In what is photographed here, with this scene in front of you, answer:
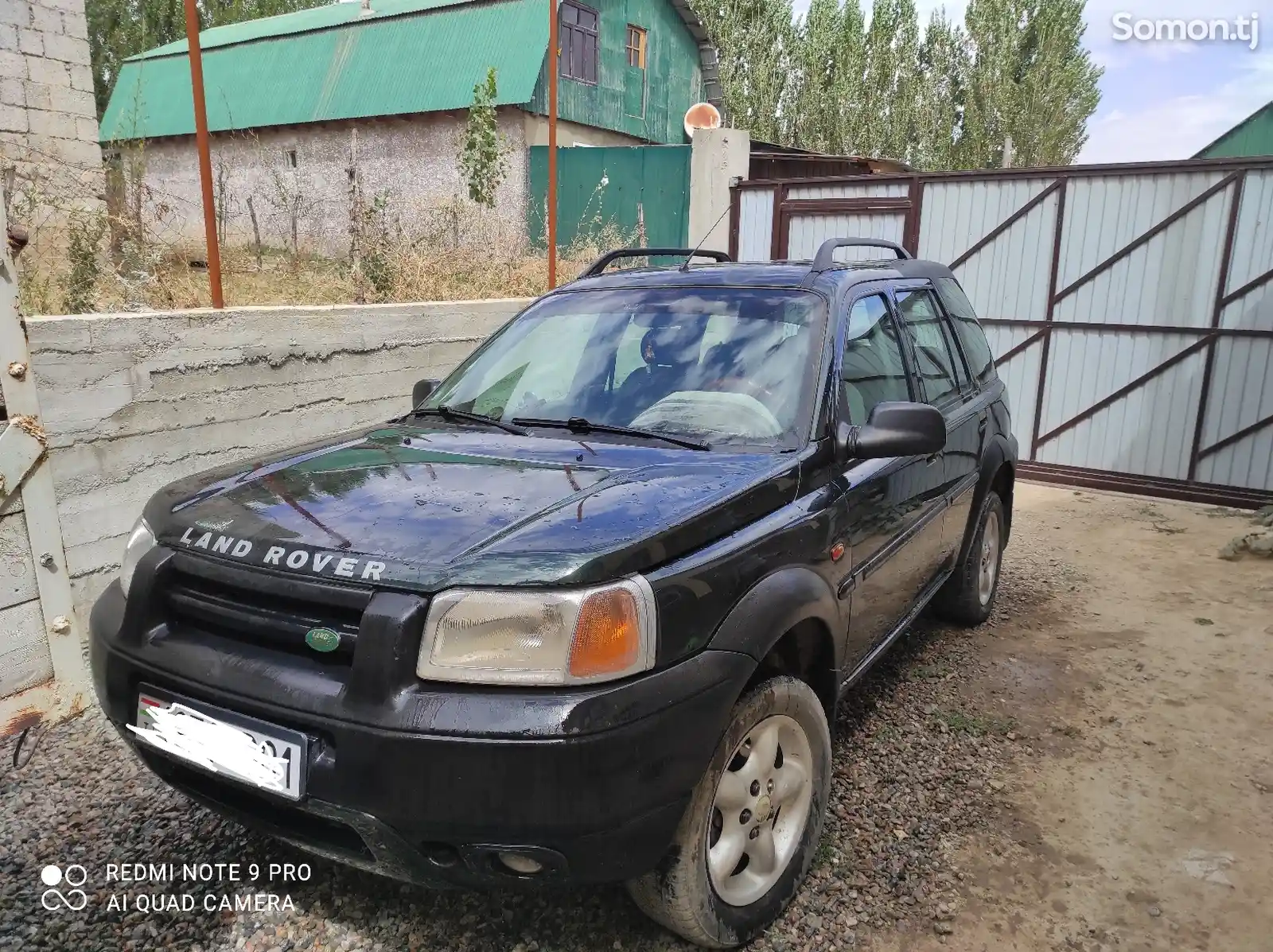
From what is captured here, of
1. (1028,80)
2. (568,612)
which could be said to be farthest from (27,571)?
(1028,80)

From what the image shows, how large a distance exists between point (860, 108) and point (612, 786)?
32393 mm

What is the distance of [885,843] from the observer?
8.95ft

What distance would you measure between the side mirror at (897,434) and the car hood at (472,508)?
0.25 metres

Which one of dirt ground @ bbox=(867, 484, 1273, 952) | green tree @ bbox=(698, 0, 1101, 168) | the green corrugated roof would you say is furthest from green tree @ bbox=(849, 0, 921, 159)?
dirt ground @ bbox=(867, 484, 1273, 952)

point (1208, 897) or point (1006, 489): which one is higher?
point (1006, 489)

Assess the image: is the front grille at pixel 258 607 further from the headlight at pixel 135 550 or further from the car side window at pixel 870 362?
the car side window at pixel 870 362

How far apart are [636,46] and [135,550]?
22200mm

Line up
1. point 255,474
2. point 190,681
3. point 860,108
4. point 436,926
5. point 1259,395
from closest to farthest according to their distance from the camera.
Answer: point 190,681, point 436,926, point 255,474, point 1259,395, point 860,108

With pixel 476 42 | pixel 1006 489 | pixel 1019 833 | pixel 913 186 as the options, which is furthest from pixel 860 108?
pixel 1019 833

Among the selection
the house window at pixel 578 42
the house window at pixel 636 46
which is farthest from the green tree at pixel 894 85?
the house window at pixel 578 42

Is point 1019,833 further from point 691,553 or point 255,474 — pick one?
point 255,474

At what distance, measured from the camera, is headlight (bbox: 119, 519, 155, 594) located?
2285 mm

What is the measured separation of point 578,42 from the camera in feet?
64.6

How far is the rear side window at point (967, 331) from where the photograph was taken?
4.23 meters
